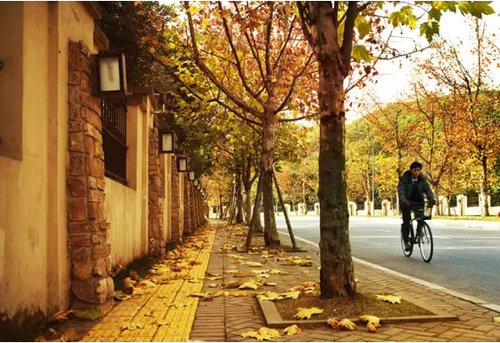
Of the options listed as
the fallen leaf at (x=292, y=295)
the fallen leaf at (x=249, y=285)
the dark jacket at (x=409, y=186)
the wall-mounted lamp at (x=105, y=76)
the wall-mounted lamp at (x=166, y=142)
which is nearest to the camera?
the wall-mounted lamp at (x=105, y=76)

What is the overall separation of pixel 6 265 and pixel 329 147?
10.5 ft

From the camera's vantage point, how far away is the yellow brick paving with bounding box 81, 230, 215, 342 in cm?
423

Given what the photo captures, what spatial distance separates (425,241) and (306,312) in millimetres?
5977

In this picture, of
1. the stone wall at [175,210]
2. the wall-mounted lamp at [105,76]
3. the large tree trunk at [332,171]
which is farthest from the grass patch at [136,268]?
the stone wall at [175,210]

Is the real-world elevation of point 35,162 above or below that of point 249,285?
above

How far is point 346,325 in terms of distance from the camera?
14.5 feet

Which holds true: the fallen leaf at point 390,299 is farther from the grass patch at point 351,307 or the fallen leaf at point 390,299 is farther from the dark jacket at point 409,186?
the dark jacket at point 409,186

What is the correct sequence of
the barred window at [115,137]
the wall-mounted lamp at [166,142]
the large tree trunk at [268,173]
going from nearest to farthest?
1. the barred window at [115,137]
2. the wall-mounted lamp at [166,142]
3. the large tree trunk at [268,173]

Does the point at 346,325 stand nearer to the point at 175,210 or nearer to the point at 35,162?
the point at 35,162

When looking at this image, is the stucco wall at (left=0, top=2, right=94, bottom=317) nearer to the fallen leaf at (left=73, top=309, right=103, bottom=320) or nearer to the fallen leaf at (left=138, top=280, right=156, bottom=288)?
the fallen leaf at (left=73, top=309, right=103, bottom=320)

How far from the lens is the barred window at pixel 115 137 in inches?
303

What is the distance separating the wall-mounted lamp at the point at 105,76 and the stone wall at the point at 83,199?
0.11 metres

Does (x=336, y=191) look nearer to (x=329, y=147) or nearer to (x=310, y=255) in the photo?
(x=329, y=147)

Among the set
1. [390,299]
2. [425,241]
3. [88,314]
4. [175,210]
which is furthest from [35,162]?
[175,210]
